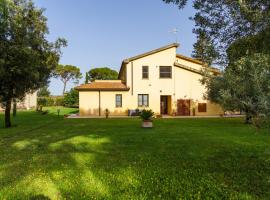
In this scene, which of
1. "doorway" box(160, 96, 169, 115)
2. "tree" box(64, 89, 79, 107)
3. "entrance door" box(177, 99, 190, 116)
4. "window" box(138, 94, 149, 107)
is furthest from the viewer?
"tree" box(64, 89, 79, 107)

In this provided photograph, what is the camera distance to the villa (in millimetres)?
34844

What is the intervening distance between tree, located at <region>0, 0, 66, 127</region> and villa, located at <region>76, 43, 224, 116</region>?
13076 millimetres

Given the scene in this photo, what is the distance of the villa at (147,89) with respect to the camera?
114 feet

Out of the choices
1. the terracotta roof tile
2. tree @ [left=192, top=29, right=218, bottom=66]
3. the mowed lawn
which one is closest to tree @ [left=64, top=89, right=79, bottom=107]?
the terracotta roof tile

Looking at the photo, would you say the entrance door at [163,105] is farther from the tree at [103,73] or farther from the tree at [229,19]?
the tree at [103,73]

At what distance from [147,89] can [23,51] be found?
61.5ft

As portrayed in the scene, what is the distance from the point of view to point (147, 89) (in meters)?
35.0

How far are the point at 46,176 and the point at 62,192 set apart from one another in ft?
4.42

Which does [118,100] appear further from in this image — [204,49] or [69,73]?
[69,73]

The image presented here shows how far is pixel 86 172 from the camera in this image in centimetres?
738

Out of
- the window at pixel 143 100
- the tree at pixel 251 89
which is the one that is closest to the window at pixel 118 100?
the window at pixel 143 100

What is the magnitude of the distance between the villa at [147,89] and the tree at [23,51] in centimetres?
1308

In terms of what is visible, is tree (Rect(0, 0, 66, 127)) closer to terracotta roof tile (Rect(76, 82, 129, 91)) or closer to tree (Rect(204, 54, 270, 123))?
terracotta roof tile (Rect(76, 82, 129, 91))

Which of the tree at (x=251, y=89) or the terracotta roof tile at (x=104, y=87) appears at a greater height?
the terracotta roof tile at (x=104, y=87)
